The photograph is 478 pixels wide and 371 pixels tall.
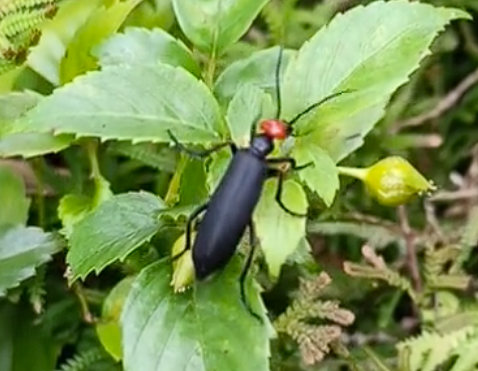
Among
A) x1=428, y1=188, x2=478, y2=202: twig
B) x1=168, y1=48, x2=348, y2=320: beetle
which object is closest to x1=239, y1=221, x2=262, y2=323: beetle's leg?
x1=168, y1=48, x2=348, y2=320: beetle

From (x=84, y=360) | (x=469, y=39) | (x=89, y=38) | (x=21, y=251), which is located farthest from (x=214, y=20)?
(x=469, y=39)

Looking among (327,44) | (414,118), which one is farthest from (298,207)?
(414,118)

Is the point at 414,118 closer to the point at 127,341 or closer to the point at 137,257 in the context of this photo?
the point at 137,257

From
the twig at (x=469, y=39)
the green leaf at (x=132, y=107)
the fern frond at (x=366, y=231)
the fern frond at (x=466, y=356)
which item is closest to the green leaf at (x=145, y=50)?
the green leaf at (x=132, y=107)

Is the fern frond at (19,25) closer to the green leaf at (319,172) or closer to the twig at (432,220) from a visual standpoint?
the green leaf at (319,172)

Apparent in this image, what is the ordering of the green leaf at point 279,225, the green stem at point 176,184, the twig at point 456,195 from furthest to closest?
1. the twig at point 456,195
2. the green stem at point 176,184
3. the green leaf at point 279,225

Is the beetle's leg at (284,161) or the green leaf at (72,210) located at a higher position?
the beetle's leg at (284,161)
